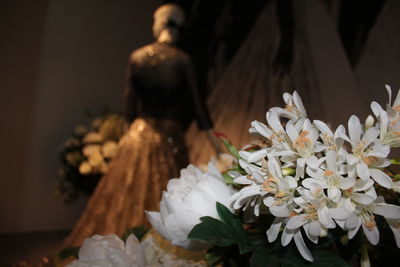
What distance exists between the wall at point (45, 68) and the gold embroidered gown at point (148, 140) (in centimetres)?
9

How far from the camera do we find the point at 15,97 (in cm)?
76

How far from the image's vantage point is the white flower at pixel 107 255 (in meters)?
0.26

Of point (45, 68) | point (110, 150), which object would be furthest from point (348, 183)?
point (110, 150)

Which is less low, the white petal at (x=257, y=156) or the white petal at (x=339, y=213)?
the white petal at (x=257, y=156)

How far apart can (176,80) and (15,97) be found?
0.53 metres

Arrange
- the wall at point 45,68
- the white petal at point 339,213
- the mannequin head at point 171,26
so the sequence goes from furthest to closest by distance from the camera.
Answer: the mannequin head at point 171,26 → the wall at point 45,68 → the white petal at point 339,213

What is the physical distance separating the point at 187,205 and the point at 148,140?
3.03ft

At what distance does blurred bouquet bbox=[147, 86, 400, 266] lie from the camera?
0.72 feet

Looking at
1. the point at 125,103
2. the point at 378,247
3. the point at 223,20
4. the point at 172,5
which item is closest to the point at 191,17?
the point at 223,20

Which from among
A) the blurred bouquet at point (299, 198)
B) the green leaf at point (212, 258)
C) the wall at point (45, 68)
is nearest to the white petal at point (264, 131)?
the blurred bouquet at point (299, 198)

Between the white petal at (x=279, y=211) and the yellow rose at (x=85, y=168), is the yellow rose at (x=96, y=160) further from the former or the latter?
the white petal at (x=279, y=211)

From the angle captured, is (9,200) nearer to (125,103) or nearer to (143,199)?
(143,199)

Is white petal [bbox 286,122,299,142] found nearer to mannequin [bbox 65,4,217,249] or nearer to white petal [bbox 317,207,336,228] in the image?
white petal [bbox 317,207,336,228]

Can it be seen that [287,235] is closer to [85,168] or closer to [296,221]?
[296,221]
